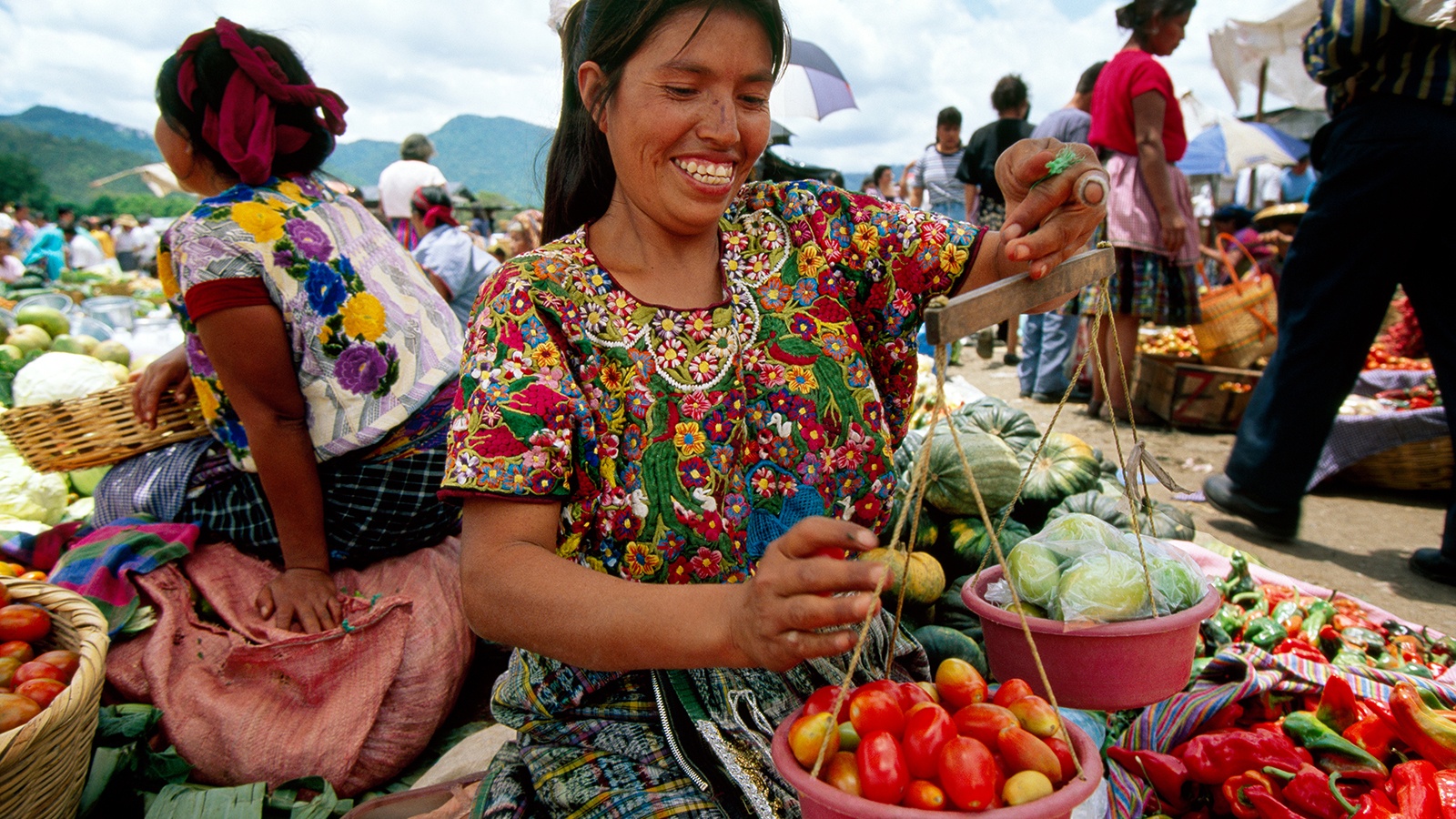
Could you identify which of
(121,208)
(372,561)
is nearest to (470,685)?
(372,561)

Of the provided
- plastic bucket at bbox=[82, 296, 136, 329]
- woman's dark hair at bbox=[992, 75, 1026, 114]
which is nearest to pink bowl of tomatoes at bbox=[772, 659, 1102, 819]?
woman's dark hair at bbox=[992, 75, 1026, 114]

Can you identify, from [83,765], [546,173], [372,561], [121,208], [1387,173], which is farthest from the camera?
[121,208]

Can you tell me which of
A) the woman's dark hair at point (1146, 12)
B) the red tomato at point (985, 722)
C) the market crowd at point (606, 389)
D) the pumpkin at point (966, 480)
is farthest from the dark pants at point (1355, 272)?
the red tomato at point (985, 722)

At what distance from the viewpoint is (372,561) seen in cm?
246

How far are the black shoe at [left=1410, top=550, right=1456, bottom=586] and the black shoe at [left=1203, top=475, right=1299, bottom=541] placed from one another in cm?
41

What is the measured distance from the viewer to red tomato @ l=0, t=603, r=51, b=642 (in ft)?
6.05

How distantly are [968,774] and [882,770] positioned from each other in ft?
0.30

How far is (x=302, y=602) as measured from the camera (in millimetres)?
2203

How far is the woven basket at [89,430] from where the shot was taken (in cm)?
242

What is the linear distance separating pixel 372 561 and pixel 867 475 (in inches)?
68.8

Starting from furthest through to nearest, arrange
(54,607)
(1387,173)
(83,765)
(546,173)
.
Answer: (1387,173) → (54,607) → (83,765) → (546,173)

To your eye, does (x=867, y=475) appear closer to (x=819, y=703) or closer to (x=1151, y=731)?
(x=819, y=703)

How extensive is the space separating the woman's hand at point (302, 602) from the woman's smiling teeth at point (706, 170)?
167 cm

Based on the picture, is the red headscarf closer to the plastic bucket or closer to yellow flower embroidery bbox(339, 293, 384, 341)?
yellow flower embroidery bbox(339, 293, 384, 341)
